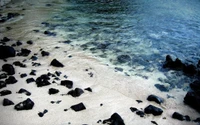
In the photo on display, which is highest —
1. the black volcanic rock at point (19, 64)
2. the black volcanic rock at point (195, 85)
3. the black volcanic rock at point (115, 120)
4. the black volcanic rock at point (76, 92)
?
the black volcanic rock at point (19, 64)

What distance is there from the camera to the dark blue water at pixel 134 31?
1254 centimetres

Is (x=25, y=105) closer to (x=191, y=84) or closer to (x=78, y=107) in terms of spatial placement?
(x=78, y=107)

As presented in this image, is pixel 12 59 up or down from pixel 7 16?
down

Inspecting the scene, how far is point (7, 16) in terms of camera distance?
18578mm

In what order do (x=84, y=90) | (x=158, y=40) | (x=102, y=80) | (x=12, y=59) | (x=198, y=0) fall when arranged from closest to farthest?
(x=84, y=90) < (x=102, y=80) < (x=12, y=59) < (x=158, y=40) < (x=198, y=0)

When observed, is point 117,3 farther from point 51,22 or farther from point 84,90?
point 84,90

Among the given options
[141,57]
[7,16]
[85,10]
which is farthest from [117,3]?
[141,57]

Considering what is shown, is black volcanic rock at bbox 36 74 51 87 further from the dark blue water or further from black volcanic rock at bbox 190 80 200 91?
black volcanic rock at bbox 190 80 200 91

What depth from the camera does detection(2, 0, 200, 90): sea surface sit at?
38.5 ft

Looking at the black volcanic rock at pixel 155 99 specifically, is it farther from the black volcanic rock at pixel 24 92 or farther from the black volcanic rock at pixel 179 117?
the black volcanic rock at pixel 24 92

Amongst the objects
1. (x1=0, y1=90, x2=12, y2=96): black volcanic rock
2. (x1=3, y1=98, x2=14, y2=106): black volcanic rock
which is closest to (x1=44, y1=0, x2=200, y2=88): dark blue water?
(x1=0, y1=90, x2=12, y2=96): black volcanic rock

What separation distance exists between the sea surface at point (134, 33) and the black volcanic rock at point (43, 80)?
368 cm

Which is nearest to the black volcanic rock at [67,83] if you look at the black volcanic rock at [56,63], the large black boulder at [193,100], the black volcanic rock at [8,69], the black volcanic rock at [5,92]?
the black volcanic rock at [56,63]

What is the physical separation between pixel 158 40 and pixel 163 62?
149 inches
